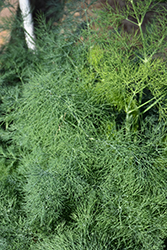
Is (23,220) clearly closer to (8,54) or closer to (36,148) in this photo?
(36,148)

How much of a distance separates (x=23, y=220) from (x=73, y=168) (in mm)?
330

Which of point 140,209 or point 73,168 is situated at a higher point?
point 73,168

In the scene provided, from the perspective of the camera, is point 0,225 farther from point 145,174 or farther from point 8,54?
point 8,54

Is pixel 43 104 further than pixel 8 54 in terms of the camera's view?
No

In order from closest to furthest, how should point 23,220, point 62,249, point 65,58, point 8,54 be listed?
point 62,249, point 23,220, point 65,58, point 8,54

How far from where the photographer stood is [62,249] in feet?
3.15

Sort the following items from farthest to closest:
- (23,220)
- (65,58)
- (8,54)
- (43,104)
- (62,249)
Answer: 1. (8,54)
2. (65,58)
3. (23,220)
4. (43,104)
5. (62,249)

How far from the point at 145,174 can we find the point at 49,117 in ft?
1.48

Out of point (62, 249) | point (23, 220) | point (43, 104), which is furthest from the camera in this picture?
point (23, 220)

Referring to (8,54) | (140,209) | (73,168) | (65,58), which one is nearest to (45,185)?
(73,168)

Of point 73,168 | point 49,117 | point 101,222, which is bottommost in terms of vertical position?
point 101,222

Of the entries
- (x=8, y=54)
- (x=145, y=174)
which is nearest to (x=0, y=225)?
(x=145, y=174)

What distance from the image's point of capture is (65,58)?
4.71 feet

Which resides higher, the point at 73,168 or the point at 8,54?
the point at 8,54
